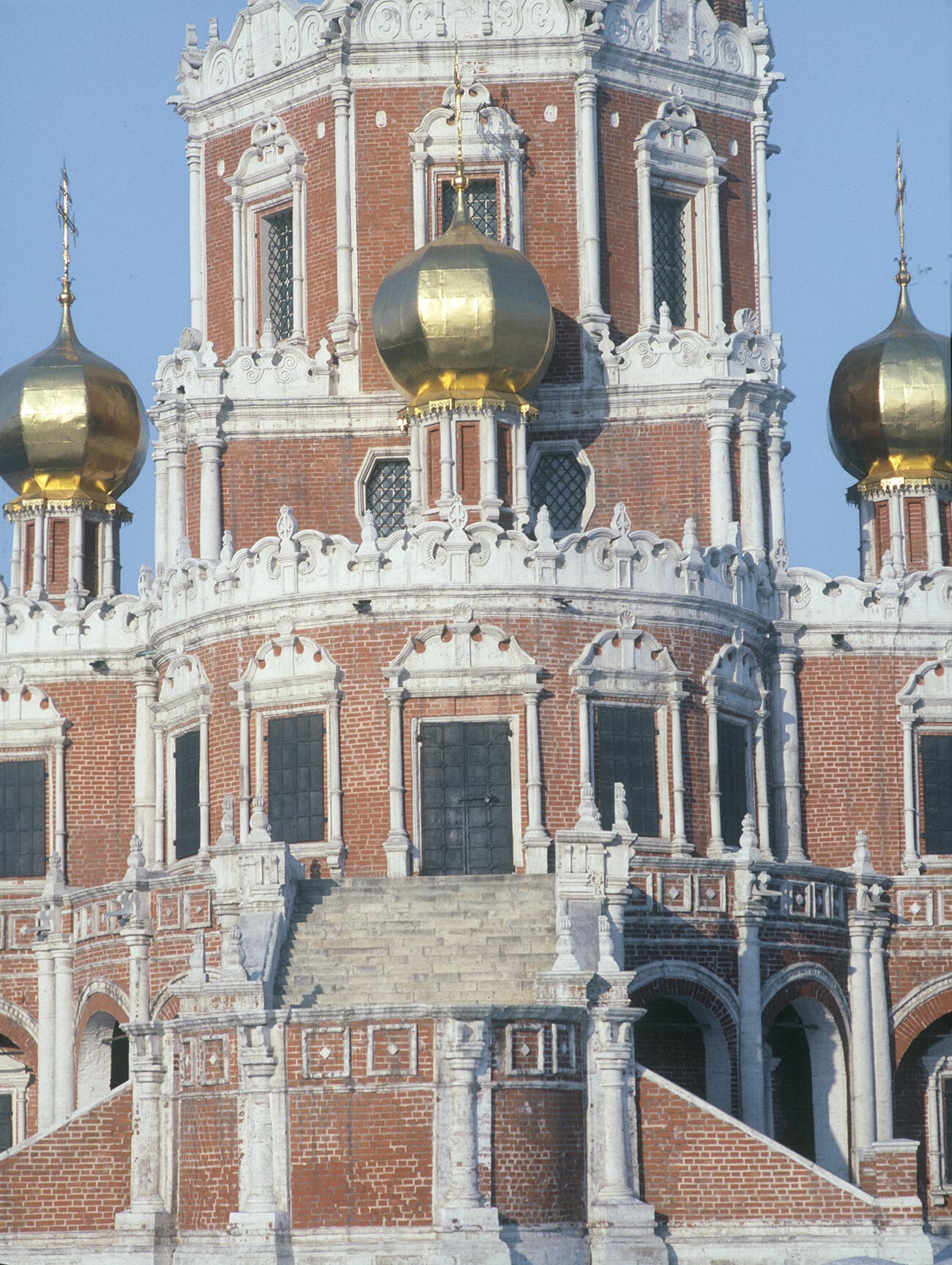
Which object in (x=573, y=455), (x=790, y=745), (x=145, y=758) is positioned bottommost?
(x=790, y=745)

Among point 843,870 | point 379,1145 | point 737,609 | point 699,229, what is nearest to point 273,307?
point 699,229

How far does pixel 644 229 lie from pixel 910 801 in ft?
34.9

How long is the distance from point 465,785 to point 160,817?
6.03m

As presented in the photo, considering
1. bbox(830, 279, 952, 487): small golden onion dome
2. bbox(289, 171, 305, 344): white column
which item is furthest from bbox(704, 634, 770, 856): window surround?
bbox(289, 171, 305, 344): white column

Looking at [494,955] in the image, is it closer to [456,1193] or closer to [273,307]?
[456,1193]

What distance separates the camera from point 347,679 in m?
43.9

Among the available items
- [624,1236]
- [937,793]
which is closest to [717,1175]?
[624,1236]

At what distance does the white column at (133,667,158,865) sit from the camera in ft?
157

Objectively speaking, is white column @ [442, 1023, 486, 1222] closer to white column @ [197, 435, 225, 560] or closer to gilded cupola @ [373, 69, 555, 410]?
gilded cupola @ [373, 69, 555, 410]

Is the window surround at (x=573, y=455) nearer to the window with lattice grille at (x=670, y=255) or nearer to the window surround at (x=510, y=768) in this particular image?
the window with lattice grille at (x=670, y=255)

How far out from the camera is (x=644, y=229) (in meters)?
49.7

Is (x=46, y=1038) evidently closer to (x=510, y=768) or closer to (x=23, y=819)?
(x=23, y=819)

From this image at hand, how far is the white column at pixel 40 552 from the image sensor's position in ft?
173

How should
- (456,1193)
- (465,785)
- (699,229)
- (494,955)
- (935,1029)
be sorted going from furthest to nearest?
(699,229), (935,1029), (465,785), (494,955), (456,1193)
